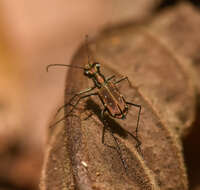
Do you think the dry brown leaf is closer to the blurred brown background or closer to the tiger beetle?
the tiger beetle

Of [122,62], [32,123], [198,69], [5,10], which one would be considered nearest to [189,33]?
[198,69]

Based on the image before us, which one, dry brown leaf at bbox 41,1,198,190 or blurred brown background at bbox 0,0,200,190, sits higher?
blurred brown background at bbox 0,0,200,190

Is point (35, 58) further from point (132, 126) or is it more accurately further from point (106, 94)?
point (132, 126)

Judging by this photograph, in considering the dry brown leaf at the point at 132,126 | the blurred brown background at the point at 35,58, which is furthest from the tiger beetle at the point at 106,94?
the blurred brown background at the point at 35,58

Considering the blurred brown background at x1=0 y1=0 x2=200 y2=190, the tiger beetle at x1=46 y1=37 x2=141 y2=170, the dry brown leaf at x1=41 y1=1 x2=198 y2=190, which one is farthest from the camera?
the blurred brown background at x1=0 y1=0 x2=200 y2=190

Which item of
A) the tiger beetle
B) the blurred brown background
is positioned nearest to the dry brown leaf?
the tiger beetle

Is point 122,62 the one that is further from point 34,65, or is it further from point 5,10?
point 5,10

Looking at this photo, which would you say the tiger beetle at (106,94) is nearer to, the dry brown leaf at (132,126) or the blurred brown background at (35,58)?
the dry brown leaf at (132,126)

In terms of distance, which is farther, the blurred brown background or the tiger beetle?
the blurred brown background

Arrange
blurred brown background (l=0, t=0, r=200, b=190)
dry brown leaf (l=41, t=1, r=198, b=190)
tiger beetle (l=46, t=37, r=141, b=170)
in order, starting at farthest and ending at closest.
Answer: blurred brown background (l=0, t=0, r=200, b=190)
tiger beetle (l=46, t=37, r=141, b=170)
dry brown leaf (l=41, t=1, r=198, b=190)
